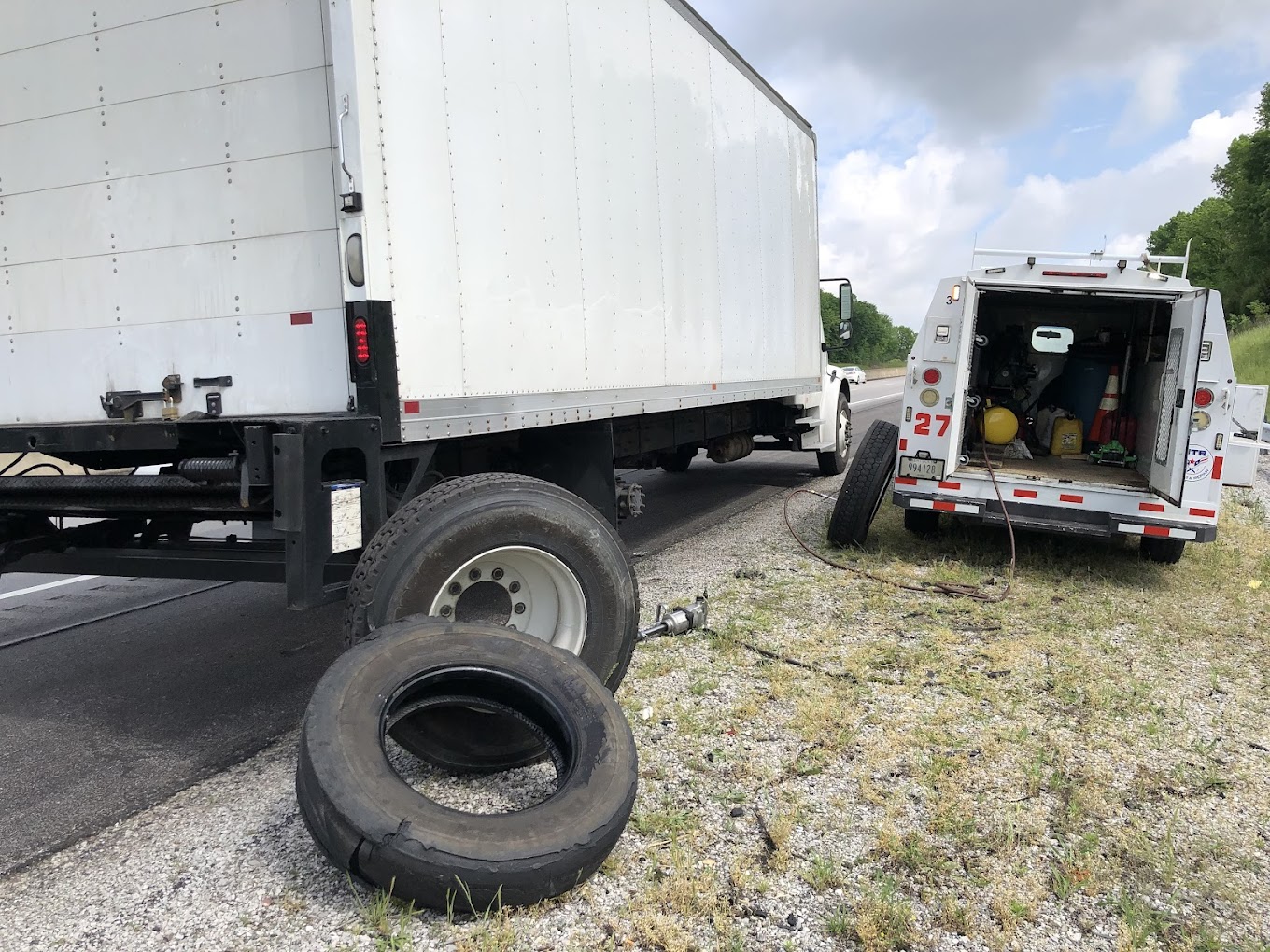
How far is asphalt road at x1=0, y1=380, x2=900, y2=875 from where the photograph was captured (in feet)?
10.8

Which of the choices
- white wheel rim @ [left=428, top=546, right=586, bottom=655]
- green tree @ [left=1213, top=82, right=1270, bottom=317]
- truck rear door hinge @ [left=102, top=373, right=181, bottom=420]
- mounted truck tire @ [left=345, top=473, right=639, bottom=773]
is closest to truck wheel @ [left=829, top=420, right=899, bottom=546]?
mounted truck tire @ [left=345, top=473, right=639, bottom=773]

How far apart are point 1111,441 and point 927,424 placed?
290cm

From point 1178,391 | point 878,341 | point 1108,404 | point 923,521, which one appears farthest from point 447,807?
point 878,341

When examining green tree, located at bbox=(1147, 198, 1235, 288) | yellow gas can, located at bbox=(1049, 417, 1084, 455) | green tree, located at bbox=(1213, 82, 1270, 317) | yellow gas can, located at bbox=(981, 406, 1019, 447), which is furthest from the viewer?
green tree, located at bbox=(1147, 198, 1235, 288)

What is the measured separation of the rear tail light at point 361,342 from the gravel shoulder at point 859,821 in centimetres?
163

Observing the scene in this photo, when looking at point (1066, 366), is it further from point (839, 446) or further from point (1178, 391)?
point (1178, 391)

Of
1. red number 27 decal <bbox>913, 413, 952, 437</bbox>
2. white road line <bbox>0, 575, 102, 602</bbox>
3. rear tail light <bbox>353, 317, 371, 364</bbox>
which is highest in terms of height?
rear tail light <bbox>353, 317, 371, 364</bbox>

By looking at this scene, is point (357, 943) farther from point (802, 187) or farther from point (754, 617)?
point (802, 187)

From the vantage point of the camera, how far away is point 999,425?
7.88 m

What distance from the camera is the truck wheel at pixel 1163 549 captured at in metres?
6.06

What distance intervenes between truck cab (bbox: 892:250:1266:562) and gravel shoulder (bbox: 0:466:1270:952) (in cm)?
113

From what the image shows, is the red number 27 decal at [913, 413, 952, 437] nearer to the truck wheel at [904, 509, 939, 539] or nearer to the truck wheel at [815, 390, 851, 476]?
the truck wheel at [904, 509, 939, 539]

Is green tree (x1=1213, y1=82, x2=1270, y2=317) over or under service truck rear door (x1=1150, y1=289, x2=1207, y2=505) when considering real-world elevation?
over

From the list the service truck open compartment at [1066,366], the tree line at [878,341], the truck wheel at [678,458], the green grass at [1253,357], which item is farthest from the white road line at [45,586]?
the tree line at [878,341]
